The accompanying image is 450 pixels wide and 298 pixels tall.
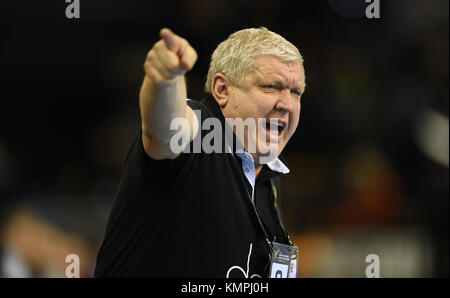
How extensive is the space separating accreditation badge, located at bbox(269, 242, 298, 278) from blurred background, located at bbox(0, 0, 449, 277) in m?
2.69

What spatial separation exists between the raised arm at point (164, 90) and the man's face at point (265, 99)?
412mm

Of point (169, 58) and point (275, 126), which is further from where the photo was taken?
point (275, 126)

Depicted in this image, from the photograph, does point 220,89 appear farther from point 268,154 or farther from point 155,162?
point 155,162

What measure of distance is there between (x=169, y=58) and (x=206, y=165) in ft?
1.43

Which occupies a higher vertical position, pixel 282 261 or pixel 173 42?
pixel 173 42

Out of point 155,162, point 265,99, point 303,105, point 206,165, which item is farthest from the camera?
point 303,105

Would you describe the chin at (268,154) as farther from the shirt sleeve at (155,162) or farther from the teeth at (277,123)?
the shirt sleeve at (155,162)

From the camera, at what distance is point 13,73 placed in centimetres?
543

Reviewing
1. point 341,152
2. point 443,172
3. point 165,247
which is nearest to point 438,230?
point 443,172

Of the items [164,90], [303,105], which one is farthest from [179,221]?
[303,105]

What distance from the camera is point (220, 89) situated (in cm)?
210

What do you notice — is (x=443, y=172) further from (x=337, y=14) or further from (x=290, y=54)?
(x=290, y=54)
